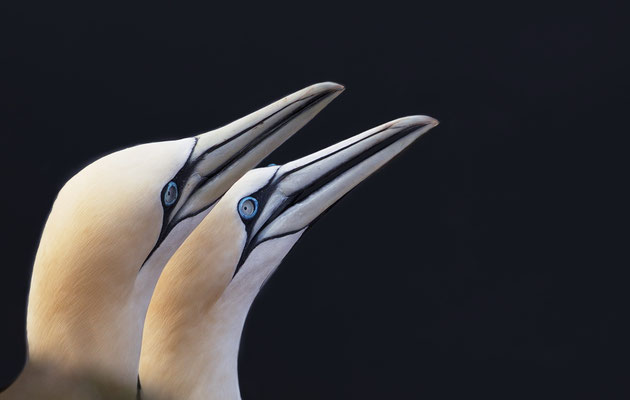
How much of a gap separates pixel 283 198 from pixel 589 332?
3.35 m

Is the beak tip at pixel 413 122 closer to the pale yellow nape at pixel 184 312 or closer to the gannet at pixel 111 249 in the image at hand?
the pale yellow nape at pixel 184 312

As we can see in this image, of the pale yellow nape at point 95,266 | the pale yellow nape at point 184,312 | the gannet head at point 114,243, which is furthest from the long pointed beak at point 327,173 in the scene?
the pale yellow nape at point 95,266

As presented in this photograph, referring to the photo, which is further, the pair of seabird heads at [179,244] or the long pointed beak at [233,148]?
the long pointed beak at [233,148]

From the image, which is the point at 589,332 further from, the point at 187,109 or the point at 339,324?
the point at 187,109

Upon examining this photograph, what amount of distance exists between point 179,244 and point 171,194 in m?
0.20

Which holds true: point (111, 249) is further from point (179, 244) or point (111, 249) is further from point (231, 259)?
point (231, 259)

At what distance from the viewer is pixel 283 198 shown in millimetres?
5449

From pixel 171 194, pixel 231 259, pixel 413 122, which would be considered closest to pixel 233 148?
pixel 171 194

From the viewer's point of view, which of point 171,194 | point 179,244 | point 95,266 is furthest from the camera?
point 179,244

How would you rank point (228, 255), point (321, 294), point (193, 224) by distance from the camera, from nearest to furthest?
point (193, 224) < point (228, 255) < point (321, 294)

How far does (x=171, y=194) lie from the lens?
4570 millimetres

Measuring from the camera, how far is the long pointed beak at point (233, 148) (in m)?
4.68

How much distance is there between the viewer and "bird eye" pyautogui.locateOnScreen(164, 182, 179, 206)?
4.53 m

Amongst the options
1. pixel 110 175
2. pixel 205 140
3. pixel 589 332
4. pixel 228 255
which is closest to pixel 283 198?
pixel 228 255
